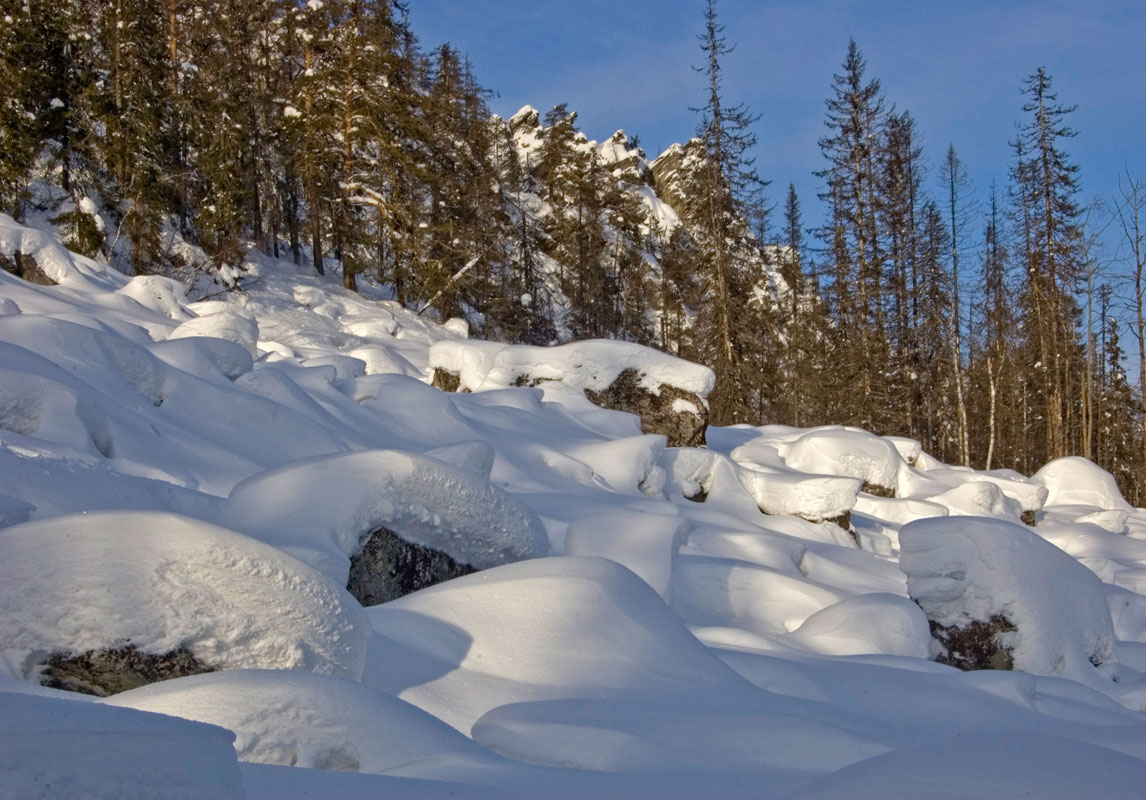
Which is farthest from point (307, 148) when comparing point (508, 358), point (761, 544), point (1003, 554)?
point (1003, 554)

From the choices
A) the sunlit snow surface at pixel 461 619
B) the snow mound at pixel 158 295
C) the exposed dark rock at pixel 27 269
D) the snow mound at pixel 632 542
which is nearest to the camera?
the sunlit snow surface at pixel 461 619

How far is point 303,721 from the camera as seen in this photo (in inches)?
89.4

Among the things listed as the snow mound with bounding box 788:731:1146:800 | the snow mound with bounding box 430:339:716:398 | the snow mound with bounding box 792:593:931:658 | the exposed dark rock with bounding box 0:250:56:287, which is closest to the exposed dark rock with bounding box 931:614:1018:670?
the snow mound with bounding box 792:593:931:658

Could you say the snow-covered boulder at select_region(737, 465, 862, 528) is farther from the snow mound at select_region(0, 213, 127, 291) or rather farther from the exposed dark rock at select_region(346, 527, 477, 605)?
the snow mound at select_region(0, 213, 127, 291)

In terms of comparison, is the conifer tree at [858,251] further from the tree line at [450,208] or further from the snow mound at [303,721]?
the snow mound at [303,721]

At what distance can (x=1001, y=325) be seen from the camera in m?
26.3

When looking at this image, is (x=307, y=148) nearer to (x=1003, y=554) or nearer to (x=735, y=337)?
(x=735, y=337)

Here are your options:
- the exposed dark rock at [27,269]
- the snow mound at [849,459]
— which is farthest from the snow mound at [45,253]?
the snow mound at [849,459]

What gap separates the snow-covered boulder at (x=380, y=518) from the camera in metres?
4.20

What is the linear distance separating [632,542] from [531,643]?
2108 mm

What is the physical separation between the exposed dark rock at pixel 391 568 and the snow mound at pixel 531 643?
0.49 metres

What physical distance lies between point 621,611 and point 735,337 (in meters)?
18.0

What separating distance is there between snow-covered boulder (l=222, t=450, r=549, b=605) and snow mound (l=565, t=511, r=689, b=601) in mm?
582

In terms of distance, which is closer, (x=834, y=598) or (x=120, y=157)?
(x=834, y=598)
